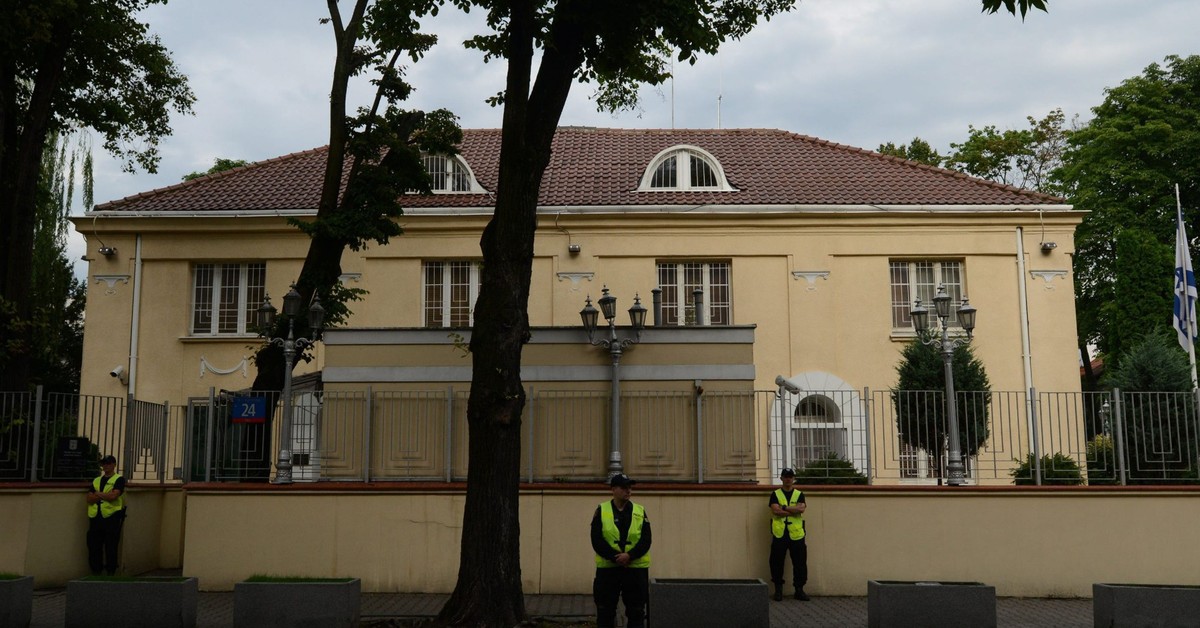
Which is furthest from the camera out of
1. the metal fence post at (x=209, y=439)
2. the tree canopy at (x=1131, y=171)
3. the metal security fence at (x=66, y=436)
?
the tree canopy at (x=1131, y=171)

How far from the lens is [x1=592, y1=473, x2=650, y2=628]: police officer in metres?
10.3

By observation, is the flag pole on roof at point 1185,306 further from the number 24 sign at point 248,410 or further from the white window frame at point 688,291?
the number 24 sign at point 248,410

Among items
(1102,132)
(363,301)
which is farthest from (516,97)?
(1102,132)

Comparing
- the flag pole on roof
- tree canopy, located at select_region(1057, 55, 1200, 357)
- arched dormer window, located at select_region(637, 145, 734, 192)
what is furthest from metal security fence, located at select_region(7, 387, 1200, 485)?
tree canopy, located at select_region(1057, 55, 1200, 357)

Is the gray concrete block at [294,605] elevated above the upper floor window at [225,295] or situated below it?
below

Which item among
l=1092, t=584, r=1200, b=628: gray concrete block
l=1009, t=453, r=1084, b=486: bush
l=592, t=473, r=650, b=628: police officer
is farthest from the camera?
l=1009, t=453, r=1084, b=486: bush

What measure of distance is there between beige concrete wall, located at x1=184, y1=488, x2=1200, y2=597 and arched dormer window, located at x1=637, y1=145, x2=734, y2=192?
11401 mm

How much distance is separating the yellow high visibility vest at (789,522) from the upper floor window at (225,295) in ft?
46.2

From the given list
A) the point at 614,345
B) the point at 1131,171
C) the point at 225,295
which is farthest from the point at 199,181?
the point at 1131,171

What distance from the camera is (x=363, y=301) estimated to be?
77.7 ft

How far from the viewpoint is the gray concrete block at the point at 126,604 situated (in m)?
11.3

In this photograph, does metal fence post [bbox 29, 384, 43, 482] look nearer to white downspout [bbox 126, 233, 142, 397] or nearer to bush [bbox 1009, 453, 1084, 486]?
white downspout [bbox 126, 233, 142, 397]

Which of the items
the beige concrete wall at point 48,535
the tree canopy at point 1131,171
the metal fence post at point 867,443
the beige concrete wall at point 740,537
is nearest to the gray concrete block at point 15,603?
the beige concrete wall at point 740,537

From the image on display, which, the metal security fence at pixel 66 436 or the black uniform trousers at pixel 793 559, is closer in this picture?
the black uniform trousers at pixel 793 559
